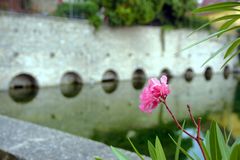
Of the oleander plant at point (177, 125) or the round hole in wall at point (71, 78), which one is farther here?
the round hole in wall at point (71, 78)

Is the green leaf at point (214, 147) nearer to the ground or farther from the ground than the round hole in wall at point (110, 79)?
farther from the ground

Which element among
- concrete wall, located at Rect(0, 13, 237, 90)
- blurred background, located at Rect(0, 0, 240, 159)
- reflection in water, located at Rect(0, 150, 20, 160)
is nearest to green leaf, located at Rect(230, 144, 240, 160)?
reflection in water, located at Rect(0, 150, 20, 160)

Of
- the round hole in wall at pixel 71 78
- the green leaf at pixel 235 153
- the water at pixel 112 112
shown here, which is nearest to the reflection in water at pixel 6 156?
the green leaf at pixel 235 153

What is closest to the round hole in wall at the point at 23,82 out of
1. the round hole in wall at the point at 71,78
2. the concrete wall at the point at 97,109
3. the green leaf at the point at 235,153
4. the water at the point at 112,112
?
the water at the point at 112,112

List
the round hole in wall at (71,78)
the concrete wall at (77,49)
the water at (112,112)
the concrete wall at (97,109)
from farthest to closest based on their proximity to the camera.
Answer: the round hole in wall at (71,78) → the concrete wall at (77,49) → the concrete wall at (97,109) → the water at (112,112)

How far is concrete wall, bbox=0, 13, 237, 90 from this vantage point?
12789 mm

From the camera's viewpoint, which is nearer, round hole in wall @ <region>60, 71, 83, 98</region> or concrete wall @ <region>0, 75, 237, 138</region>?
concrete wall @ <region>0, 75, 237, 138</region>

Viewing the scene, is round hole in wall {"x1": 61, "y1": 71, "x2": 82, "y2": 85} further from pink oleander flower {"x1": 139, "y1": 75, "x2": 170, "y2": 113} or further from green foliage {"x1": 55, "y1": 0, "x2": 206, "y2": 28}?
pink oleander flower {"x1": 139, "y1": 75, "x2": 170, "y2": 113}

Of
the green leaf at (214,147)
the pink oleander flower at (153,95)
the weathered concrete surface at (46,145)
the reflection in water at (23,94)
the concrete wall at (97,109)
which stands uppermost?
the pink oleander flower at (153,95)

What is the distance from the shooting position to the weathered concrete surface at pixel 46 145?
2039 mm

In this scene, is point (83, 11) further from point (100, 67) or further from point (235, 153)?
point (235, 153)

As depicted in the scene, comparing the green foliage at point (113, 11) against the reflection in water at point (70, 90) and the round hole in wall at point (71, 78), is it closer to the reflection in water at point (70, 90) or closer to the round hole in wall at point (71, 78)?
the round hole in wall at point (71, 78)

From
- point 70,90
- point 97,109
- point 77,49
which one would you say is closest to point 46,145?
point 97,109

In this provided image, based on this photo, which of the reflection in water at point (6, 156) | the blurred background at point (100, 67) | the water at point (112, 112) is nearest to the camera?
the reflection in water at point (6, 156)
